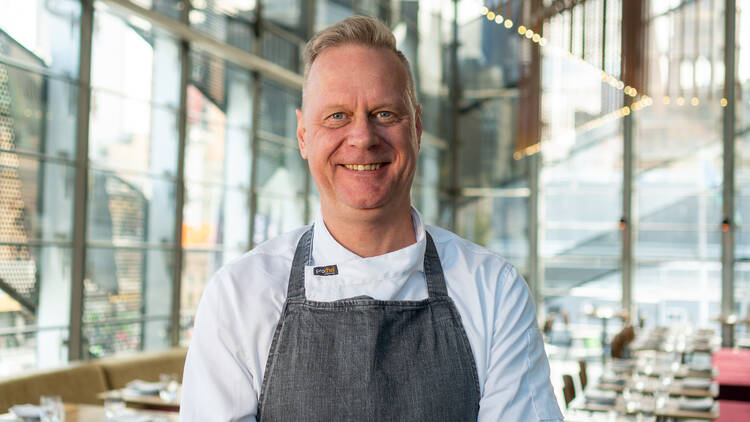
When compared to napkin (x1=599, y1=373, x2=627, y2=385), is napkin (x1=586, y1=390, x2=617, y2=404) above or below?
above

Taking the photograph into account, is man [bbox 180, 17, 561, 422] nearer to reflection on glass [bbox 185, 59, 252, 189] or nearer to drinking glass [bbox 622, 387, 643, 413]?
drinking glass [bbox 622, 387, 643, 413]

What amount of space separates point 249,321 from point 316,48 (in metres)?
0.44

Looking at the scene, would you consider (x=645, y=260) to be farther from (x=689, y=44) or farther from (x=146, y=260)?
(x=146, y=260)

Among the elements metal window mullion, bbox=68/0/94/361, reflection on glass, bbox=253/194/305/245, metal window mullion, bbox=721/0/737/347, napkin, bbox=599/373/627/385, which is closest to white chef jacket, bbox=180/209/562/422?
metal window mullion, bbox=68/0/94/361

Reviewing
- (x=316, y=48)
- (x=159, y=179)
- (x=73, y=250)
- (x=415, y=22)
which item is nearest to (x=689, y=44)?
(x=415, y=22)

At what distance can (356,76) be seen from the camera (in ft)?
4.12

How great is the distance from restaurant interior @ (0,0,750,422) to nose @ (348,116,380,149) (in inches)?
162

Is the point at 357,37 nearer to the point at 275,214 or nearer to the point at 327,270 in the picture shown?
the point at 327,270

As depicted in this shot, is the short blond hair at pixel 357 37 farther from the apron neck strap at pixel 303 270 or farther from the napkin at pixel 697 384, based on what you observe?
the napkin at pixel 697 384

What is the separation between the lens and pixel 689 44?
15875 mm

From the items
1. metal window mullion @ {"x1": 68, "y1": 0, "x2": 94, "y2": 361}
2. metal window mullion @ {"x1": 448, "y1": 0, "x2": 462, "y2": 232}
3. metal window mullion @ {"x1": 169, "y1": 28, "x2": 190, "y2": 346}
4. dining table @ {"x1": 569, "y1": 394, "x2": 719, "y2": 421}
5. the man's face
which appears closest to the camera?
the man's face

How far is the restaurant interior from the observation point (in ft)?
22.0

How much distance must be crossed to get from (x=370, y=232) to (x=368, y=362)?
0.21 m

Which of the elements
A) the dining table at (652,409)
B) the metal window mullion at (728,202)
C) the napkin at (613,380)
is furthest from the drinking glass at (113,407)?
the metal window mullion at (728,202)
